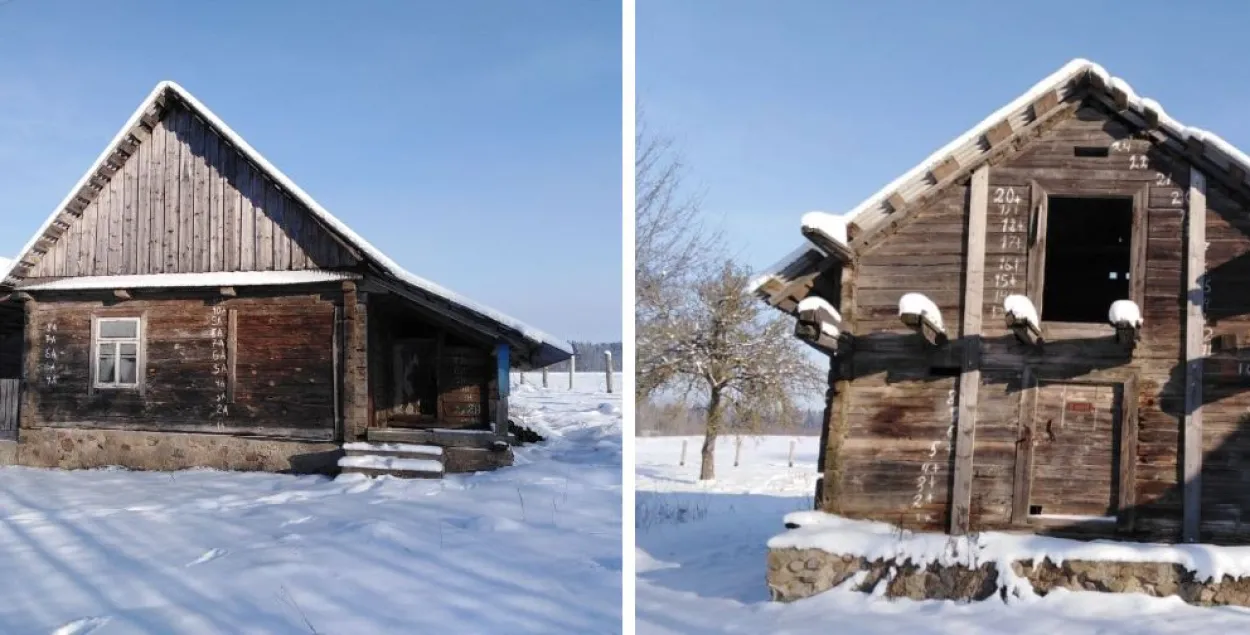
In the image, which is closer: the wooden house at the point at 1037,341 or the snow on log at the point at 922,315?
the snow on log at the point at 922,315

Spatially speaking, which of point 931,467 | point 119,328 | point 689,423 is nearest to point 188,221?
point 119,328

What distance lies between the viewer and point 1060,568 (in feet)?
24.6

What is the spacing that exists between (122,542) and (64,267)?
760 cm

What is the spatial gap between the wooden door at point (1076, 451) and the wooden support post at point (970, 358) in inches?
22.1

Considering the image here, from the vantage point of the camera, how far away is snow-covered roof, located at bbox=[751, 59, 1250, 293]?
7645 mm

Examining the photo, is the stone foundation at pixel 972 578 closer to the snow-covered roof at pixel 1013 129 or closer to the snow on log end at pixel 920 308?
the snow on log end at pixel 920 308

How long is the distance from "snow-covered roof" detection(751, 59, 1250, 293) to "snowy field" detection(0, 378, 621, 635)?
3246 mm

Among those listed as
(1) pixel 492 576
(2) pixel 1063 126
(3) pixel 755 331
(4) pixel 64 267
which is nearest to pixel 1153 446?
(2) pixel 1063 126

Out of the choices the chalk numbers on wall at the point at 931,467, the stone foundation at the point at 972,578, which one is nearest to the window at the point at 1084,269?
the chalk numbers on wall at the point at 931,467

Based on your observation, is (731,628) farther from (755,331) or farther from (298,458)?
(755,331)

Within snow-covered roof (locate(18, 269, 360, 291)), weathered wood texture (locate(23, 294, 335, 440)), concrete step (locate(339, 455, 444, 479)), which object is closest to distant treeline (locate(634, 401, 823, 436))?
concrete step (locate(339, 455, 444, 479))

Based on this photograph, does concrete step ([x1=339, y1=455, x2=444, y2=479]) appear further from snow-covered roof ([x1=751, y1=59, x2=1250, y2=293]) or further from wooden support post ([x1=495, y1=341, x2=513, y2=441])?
snow-covered roof ([x1=751, y1=59, x2=1250, y2=293])

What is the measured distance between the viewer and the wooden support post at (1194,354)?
25.2 feet

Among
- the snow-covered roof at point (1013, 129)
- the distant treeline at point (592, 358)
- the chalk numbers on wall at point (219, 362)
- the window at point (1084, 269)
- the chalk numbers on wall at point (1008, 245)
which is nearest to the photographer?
the snow-covered roof at point (1013, 129)
